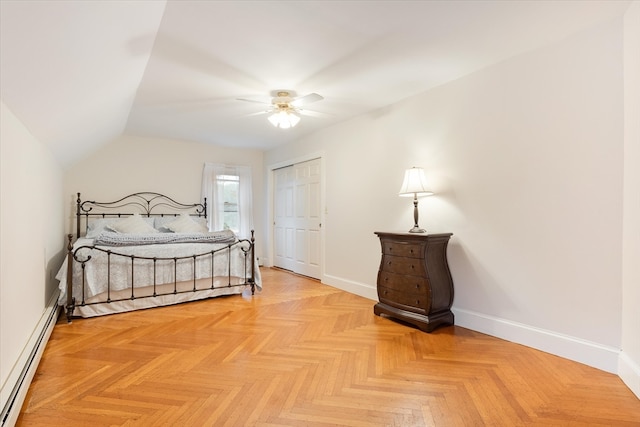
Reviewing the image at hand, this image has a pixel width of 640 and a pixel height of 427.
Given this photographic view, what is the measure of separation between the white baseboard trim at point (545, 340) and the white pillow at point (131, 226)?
14.2 feet

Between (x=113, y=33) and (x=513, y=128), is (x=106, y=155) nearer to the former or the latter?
(x=113, y=33)

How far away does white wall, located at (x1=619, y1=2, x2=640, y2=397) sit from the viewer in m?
2.03

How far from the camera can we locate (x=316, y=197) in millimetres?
5344

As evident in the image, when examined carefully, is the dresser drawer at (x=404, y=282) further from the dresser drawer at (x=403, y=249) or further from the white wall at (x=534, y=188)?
the white wall at (x=534, y=188)

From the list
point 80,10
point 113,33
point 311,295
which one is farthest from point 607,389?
point 113,33

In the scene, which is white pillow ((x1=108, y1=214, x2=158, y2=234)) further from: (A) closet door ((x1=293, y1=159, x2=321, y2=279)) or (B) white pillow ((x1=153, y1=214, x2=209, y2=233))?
(A) closet door ((x1=293, y1=159, x2=321, y2=279))

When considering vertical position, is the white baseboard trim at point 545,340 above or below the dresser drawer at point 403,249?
below

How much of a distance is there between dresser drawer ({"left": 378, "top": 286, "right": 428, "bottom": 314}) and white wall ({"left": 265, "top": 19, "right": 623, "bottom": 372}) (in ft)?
1.45

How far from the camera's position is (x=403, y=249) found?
3.23 meters

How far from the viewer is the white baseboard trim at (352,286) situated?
13.6 feet

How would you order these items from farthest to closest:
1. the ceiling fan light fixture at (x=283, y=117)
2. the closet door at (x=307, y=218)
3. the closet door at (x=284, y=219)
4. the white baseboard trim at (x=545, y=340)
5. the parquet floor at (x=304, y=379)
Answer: the closet door at (x=284, y=219) → the closet door at (x=307, y=218) → the ceiling fan light fixture at (x=283, y=117) → the white baseboard trim at (x=545, y=340) → the parquet floor at (x=304, y=379)

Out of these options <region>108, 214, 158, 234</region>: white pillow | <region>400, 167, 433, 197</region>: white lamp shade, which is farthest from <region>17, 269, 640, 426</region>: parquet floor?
<region>108, 214, 158, 234</region>: white pillow

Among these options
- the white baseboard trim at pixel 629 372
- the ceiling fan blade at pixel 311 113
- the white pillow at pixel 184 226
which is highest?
the ceiling fan blade at pixel 311 113

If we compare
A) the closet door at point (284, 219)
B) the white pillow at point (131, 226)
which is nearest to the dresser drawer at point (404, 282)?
the closet door at point (284, 219)
